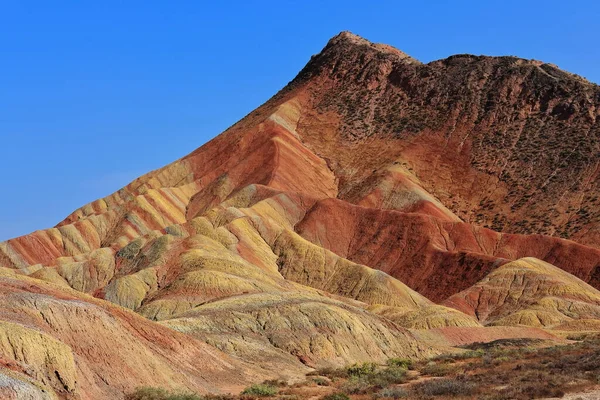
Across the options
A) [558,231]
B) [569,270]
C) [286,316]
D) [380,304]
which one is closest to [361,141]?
[558,231]

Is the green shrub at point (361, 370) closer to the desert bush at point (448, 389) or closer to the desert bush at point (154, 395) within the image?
the desert bush at point (448, 389)

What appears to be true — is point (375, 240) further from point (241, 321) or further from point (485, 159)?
point (241, 321)

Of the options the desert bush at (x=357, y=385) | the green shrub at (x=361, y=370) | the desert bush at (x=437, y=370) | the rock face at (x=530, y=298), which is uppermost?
the rock face at (x=530, y=298)

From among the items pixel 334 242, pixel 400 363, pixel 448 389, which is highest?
pixel 334 242

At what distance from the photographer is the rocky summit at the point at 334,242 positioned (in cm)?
3878

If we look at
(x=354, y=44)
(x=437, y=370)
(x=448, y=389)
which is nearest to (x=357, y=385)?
(x=448, y=389)

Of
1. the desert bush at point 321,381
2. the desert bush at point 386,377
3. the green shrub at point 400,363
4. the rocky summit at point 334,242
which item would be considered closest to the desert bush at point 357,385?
the desert bush at point 386,377

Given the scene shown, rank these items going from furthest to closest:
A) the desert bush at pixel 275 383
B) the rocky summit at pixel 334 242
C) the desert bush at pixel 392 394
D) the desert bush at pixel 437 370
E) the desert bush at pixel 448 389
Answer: the desert bush at pixel 437 370 → the desert bush at pixel 275 383 → the rocky summit at pixel 334 242 → the desert bush at pixel 392 394 → the desert bush at pixel 448 389

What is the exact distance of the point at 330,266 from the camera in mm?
100188

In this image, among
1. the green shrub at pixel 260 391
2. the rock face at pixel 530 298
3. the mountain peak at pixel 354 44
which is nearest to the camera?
the green shrub at pixel 260 391

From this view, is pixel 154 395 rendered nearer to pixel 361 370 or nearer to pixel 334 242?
pixel 361 370

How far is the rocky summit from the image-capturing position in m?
38.8

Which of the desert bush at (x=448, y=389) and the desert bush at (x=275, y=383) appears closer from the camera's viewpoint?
the desert bush at (x=448, y=389)

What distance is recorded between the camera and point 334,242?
117688 mm
